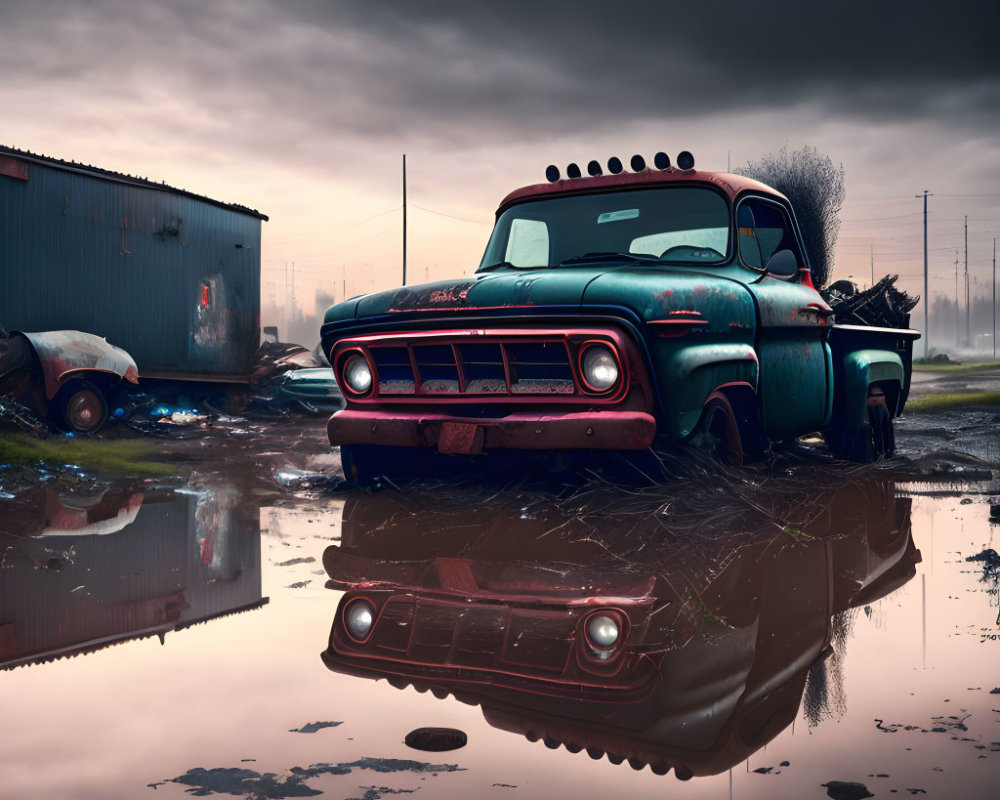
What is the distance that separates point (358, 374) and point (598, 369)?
5.36 feet

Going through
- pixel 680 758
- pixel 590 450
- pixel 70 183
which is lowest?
pixel 680 758

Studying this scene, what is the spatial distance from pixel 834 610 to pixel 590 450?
163 centimetres

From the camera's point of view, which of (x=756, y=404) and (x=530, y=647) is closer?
(x=530, y=647)

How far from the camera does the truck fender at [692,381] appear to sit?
4617 millimetres

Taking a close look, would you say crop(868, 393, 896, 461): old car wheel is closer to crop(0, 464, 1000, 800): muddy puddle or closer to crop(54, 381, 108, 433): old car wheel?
crop(0, 464, 1000, 800): muddy puddle

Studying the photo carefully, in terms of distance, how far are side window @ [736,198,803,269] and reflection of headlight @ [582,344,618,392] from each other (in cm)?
162

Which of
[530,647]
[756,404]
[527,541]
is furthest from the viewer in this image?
[756,404]

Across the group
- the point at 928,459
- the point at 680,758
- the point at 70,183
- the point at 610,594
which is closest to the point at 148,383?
the point at 70,183

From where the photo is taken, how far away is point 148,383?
635 inches

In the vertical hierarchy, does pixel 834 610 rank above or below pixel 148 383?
below

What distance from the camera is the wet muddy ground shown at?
2154 mm

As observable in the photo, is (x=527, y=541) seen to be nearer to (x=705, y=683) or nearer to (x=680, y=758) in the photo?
(x=705, y=683)

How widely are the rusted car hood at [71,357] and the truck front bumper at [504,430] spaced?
28.8ft

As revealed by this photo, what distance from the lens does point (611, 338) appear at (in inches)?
176
